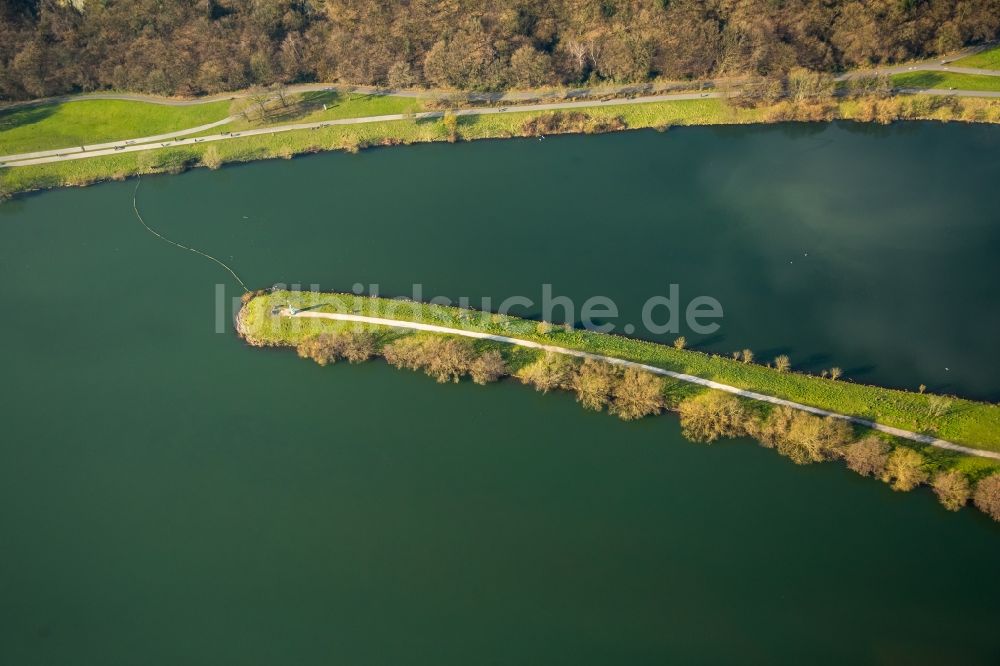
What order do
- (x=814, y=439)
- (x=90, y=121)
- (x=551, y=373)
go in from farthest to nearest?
(x=90, y=121) < (x=551, y=373) < (x=814, y=439)

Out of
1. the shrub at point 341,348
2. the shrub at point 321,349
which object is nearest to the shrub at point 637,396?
the shrub at point 341,348

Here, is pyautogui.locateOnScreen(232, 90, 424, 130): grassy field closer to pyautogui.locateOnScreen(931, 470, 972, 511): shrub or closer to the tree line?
the tree line

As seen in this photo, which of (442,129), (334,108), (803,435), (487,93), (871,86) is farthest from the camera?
(334,108)

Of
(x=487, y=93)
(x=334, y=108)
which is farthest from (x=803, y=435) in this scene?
(x=334, y=108)

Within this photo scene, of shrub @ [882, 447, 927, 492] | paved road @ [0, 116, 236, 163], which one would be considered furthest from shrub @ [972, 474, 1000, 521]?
paved road @ [0, 116, 236, 163]

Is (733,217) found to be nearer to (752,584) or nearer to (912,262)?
(912,262)

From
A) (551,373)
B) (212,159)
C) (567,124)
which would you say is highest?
(567,124)

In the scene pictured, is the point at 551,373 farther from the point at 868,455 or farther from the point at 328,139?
the point at 328,139
